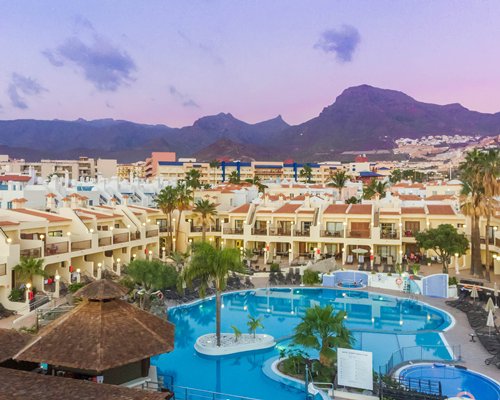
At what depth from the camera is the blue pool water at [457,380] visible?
639 inches

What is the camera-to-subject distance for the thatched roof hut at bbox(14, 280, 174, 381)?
11984 mm

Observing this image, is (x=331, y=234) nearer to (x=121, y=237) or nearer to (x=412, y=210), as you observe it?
(x=412, y=210)

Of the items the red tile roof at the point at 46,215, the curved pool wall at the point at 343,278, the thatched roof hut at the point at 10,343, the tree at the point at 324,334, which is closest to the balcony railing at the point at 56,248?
the red tile roof at the point at 46,215

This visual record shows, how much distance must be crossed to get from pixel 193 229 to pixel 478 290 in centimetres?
2551

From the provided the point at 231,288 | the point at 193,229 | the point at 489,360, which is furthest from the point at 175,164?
the point at 489,360

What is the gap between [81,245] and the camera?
108 ft

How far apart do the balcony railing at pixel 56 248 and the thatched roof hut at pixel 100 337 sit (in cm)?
1840

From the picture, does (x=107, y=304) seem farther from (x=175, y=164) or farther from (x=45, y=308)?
(x=175, y=164)

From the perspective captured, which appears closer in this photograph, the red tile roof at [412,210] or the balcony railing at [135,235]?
the balcony railing at [135,235]

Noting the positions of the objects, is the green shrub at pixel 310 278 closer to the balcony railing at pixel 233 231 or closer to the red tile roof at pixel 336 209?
the red tile roof at pixel 336 209

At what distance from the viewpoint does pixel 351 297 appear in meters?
31.5

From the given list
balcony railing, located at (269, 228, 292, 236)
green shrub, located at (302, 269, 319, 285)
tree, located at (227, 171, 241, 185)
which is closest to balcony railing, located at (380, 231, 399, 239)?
balcony railing, located at (269, 228, 292, 236)

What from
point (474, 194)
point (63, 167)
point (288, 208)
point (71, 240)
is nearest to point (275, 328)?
point (71, 240)

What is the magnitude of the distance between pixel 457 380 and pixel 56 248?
77.2 ft
